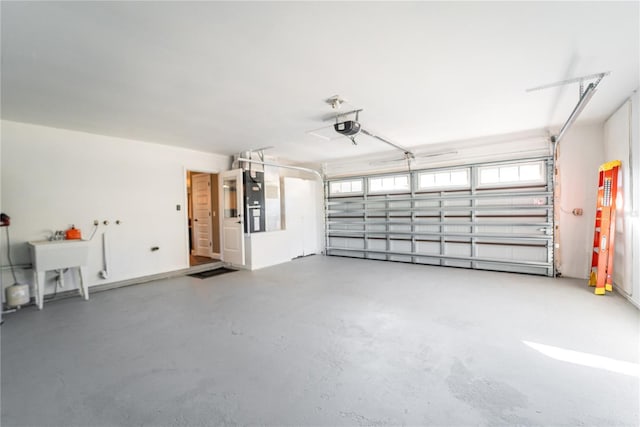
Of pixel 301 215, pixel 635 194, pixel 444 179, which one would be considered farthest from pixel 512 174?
pixel 301 215

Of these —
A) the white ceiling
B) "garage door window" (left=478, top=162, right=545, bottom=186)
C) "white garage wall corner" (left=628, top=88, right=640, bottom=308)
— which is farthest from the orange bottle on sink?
"white garage wall corner" (left=628, top=88, right=640, bottom=308)

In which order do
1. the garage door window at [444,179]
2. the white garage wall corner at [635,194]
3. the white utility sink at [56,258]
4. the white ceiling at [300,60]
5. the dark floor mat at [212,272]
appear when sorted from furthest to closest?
1. the garage door window at [444,179]
2. the dark floor mat at [212,272]
3. the white utility sink at [56,258]
4. the white garage wall corner at [635,194]
5. the white ceiling at [300,60]

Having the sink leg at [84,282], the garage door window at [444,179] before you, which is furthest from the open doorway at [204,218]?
the garage door window at [444,179]

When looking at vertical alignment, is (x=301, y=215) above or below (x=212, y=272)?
above

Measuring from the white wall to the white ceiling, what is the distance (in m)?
0.48

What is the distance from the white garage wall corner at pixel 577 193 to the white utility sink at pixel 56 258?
7.61 metres

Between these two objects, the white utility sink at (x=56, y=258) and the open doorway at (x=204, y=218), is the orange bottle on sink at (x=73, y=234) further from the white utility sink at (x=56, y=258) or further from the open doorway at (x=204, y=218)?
the open doorway at (x=204, y=218)

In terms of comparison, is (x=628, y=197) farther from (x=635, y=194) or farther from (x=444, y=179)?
(x=444, y=179)

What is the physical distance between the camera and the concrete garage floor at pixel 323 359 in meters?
1.69

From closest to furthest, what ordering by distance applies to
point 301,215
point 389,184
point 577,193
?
point 577,193 < point 389,184 < point 301,215

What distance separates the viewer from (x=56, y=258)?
3.66m

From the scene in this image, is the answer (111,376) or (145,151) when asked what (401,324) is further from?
(145,151)

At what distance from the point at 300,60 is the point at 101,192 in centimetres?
419

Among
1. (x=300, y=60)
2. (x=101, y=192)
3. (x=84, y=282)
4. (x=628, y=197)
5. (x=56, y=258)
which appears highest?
(x=300, y=60)
